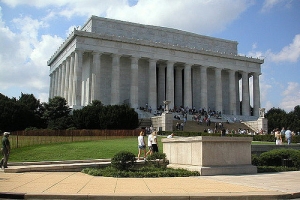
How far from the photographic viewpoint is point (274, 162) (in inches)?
884

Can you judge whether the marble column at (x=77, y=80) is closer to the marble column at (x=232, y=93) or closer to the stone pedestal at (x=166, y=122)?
the stone pedestal at (x=166, y=122)

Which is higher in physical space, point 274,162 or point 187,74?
point 187,74

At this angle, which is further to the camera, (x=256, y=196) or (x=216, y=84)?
(x=216, y=84)

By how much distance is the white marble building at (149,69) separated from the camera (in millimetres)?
69562

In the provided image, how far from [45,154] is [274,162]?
15905 millimetres

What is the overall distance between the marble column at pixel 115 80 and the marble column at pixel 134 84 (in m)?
2.97

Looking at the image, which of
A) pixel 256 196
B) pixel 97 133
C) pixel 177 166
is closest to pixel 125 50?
pixel 97 133

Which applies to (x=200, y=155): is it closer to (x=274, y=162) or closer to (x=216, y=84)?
(x=274, y=162)

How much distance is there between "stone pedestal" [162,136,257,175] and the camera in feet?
59.0

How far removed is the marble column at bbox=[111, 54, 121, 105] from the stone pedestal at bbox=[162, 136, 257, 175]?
50144 millimetres

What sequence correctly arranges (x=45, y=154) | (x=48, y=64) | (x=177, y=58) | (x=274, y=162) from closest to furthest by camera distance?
(x=274, y=162)
(x=45, y=154)
(x=177, y=58)
(x=48, y=64)

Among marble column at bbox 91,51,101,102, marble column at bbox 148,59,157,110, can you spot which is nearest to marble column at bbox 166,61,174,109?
marble column at bbox 148,59,157,110

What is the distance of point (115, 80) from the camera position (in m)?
70.1

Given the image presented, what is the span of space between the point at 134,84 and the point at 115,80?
166 inches
